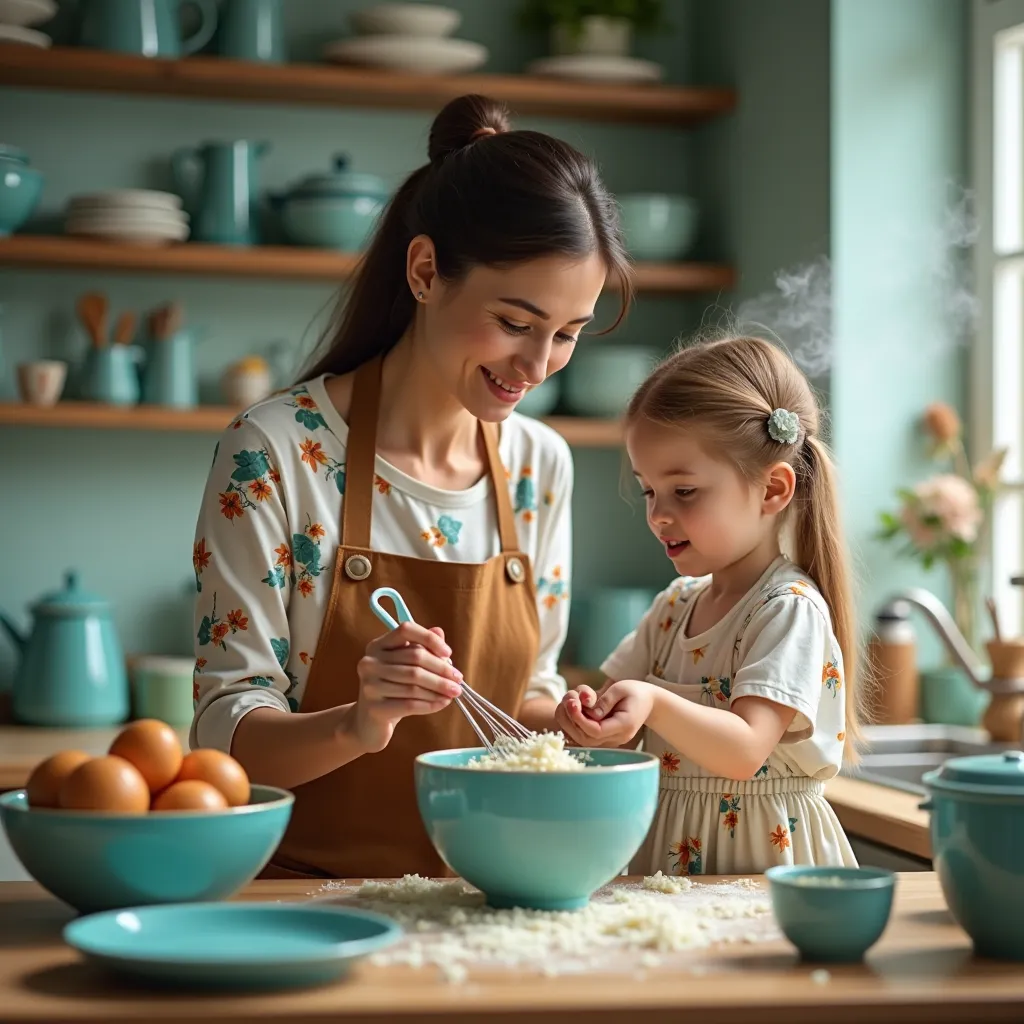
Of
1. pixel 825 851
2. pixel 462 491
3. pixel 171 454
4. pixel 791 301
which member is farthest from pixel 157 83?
pixel 825 851

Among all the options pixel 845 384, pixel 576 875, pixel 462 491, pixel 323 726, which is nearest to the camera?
pixel 576 875

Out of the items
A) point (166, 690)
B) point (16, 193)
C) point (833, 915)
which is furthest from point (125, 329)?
point (833, 915)

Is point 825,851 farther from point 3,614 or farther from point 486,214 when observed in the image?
point 3,614

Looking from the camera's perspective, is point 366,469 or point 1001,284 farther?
point 1001,284

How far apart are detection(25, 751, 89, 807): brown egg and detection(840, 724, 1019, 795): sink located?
1830mm

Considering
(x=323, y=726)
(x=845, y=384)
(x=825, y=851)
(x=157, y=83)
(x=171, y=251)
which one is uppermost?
(x=157, y=83)

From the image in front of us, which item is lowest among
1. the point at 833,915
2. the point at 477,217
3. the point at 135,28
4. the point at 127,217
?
the point at 833,915

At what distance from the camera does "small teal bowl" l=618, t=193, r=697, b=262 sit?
342 centimetres

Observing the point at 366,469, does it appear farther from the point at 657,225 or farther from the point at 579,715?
the point at 657,225

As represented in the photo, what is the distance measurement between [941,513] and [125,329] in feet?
5.81

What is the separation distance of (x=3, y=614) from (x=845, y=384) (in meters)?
1.81

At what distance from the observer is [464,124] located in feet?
5.98

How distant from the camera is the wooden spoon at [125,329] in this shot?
11.0 feet

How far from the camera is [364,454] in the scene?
1.80 m
